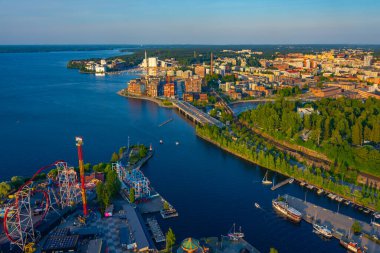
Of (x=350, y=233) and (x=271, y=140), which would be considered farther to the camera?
(x=271, y=140)

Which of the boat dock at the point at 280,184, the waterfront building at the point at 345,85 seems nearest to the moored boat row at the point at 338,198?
the boat dock at the point at 280,184

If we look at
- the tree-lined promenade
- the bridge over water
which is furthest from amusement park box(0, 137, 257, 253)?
the bridge over water

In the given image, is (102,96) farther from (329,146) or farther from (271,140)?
(329,146)

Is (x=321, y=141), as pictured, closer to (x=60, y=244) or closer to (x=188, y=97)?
(x=60, y=244)

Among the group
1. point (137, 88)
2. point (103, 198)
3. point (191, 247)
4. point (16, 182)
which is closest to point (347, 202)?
point (191, 247)

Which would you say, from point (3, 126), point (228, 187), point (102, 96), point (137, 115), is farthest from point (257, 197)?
point (102, 96)

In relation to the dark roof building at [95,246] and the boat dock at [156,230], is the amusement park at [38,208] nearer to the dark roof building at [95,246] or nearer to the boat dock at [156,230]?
the dark roof building at [95,246]

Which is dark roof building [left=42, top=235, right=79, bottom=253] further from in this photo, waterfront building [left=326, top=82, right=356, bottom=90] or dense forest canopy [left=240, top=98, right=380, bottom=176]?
waterfront building [left=326, top=82, right=356, bottom=90]
